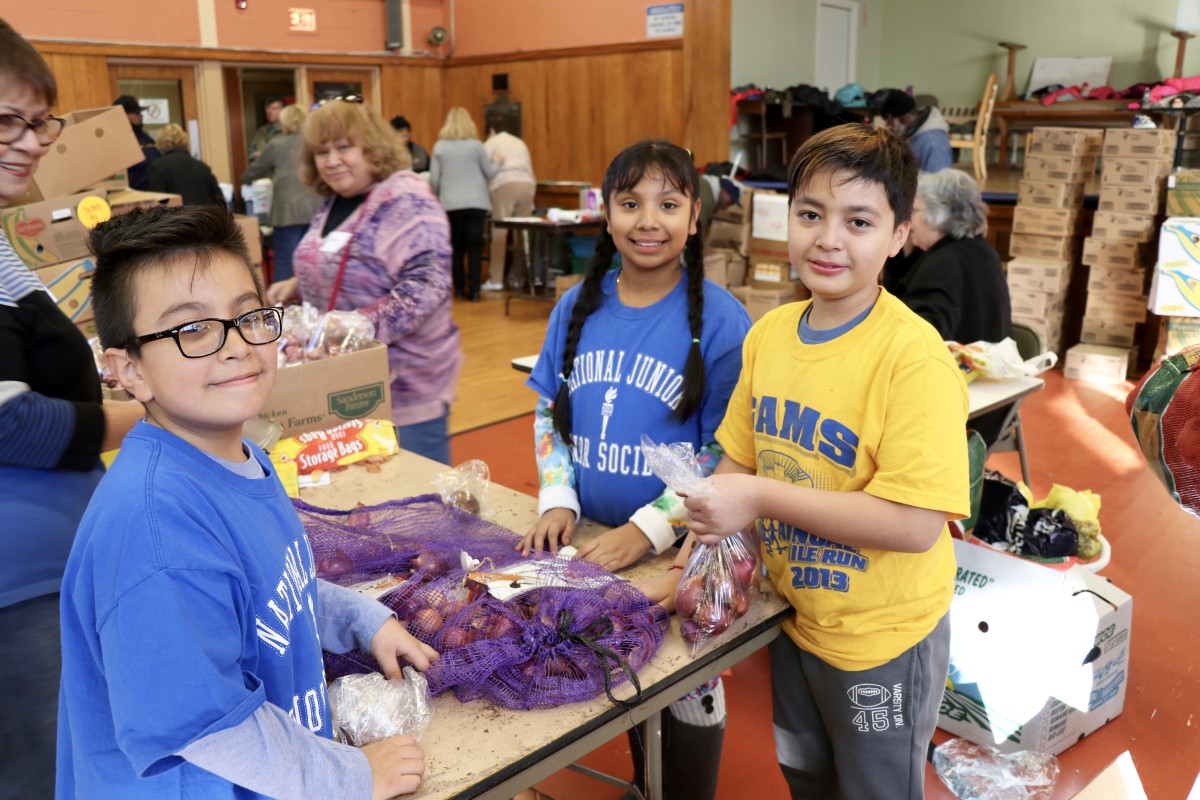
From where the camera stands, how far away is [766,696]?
2795mm

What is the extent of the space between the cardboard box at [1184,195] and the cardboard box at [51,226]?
229 inches

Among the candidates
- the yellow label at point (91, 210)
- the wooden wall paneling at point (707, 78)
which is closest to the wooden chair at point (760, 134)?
the wooden wall paneling at point (707, 78)

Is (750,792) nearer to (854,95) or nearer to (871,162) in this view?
(871,162)

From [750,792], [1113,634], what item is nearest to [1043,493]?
[1113,634]

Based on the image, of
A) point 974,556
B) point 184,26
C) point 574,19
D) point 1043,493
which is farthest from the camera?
point 574,19

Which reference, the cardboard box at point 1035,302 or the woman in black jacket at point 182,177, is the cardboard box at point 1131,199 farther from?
the woman in black jacket at point 182,177

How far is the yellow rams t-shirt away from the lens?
1322mm

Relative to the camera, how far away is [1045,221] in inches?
249

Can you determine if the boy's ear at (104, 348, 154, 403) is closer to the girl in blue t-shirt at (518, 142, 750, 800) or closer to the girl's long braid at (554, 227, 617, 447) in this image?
the girl in blue t-shirt at (518, 142, 750, 800)

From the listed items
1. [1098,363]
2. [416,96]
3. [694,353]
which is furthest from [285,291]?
[416,96]

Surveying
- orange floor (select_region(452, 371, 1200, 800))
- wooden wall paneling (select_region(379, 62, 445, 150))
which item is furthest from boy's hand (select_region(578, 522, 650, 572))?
wooden wall paneling (select_region(379, 62, 445, 150))

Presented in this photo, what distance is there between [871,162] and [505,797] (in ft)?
3.35

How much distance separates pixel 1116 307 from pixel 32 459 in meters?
6.48

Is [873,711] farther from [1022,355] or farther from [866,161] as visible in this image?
[1022,355]
